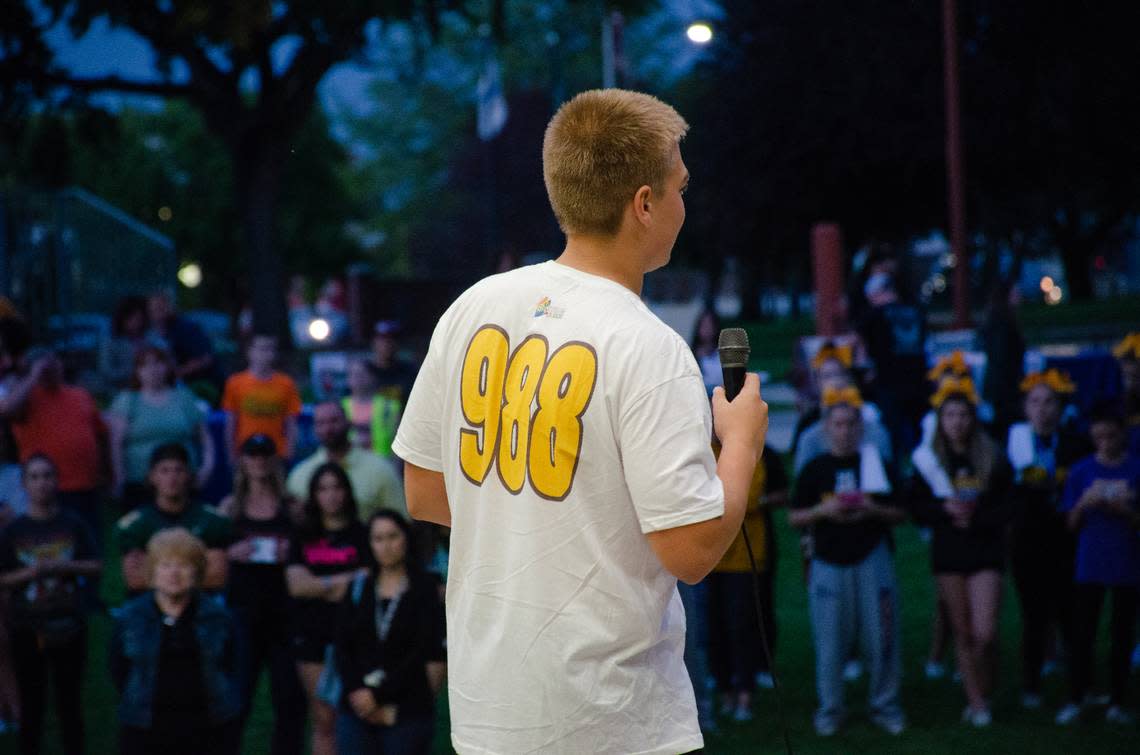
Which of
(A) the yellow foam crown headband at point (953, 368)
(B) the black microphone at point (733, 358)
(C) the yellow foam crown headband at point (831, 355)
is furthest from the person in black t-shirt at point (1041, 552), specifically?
(B) the black microphone at point (733, 358)

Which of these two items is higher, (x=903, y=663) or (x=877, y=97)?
(x=877, y=97)

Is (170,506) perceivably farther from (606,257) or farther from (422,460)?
(606,257)

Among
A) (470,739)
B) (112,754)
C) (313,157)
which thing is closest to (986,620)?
(112,754)

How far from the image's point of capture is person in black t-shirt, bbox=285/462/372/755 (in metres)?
6.86

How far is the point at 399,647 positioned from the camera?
20.7ft

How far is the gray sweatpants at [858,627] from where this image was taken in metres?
7.70

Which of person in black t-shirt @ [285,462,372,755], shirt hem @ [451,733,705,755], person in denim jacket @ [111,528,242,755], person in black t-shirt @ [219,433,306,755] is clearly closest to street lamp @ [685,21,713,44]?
person in black t-shirt @ [219,433,306,755]

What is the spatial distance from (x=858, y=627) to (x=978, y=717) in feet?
2.45

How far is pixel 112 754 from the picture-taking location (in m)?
7.54

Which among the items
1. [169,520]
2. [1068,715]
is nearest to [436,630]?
[169,520]

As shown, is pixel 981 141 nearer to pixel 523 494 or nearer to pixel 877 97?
pixel 877 97

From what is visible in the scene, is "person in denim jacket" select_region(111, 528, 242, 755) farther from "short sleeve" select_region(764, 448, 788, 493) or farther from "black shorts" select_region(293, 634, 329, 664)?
"short sleeve" select_region(764, 448, 788, 493)

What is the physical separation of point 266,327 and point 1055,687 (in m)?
19.6

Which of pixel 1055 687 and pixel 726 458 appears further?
pixel 1055 687
